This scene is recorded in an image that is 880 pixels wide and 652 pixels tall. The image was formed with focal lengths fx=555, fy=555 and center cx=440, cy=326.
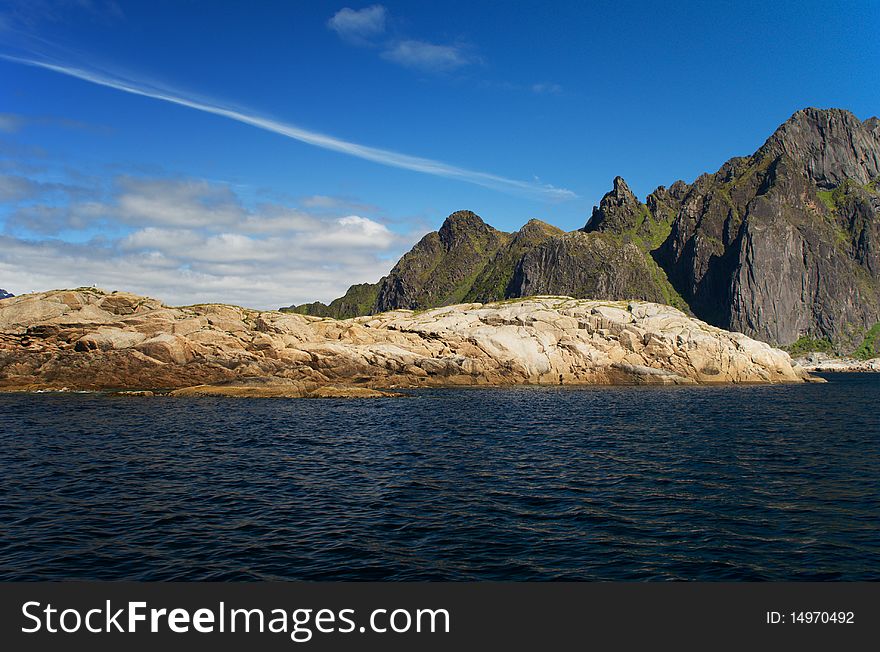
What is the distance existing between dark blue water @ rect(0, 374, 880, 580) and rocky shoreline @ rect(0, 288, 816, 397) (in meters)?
31.0

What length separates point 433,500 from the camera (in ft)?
76.2

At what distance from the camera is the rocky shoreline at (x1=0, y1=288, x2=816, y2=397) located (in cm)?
7681

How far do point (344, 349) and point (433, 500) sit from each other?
218 ft

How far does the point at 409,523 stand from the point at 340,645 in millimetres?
9156

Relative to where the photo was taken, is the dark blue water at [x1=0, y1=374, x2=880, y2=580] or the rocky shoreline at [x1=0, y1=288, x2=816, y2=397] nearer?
the dark blue water at [x1=0, y1=374, x2=880, y2=580]

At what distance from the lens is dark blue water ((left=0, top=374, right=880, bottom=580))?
1625cm

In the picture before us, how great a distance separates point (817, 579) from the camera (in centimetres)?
1532

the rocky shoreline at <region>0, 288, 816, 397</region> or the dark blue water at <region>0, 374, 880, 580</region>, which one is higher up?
the rocky shoreline at <region>0, 288, 816, 397</region>

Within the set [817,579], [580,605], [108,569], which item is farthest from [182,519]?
[817,579]

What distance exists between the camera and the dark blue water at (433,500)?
53.3 feet

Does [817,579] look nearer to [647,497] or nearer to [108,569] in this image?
[647,497]

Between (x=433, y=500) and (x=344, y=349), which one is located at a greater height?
(x=344, y=349)

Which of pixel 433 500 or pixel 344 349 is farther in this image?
pixel 344 349

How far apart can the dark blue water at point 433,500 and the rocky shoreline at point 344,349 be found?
31.0 meters
